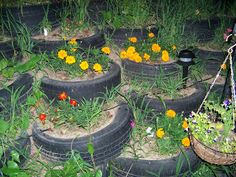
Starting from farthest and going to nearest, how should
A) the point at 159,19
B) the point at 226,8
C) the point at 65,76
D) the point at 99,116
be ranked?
the point at 226,8
the point at 159,19
the point at 65,76
the point at 99,116

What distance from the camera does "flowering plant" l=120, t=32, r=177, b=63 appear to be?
3965mm

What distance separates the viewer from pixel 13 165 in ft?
8.92

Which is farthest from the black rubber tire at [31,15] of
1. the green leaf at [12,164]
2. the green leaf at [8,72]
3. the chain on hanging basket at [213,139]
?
the chain on hanging basket at [213,139]

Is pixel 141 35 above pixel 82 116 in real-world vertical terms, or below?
above

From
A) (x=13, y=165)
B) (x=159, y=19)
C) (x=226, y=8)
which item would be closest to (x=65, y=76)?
(x=13, y=165)

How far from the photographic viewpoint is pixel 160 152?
3.25 m

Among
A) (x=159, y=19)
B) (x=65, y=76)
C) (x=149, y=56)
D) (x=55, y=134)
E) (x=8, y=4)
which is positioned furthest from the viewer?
(x=159, y=19)

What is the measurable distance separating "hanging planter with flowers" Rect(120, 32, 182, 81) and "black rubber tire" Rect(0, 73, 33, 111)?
1.24 metres

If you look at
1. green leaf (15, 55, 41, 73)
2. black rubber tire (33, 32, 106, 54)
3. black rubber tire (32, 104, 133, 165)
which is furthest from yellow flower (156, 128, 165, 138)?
green leaf (15, 55, 41, 73)

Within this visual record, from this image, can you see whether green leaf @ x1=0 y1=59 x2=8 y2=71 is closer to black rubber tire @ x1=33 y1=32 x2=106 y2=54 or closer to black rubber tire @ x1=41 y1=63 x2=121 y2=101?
black rubber tire @ x1=41 y1=63 x2=121 y2=101

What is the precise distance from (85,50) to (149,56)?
823mm

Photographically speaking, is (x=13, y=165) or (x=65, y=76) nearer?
(x=13, y=165)

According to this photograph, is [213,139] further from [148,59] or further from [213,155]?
[148,59]

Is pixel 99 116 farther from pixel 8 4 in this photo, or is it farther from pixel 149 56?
pixel 8 4
